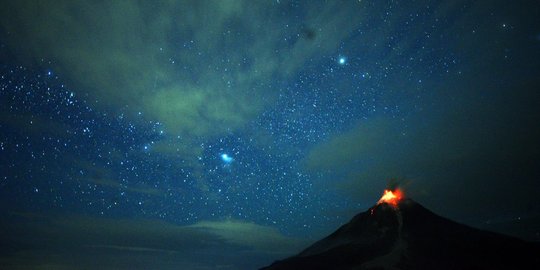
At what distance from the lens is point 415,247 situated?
21.9 metres

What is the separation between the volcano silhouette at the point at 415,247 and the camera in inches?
738

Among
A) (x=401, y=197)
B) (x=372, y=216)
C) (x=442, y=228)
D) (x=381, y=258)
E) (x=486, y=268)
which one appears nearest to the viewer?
(x=486, y=268)

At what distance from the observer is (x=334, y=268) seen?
745 inches

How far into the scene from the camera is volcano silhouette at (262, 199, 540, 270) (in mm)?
18734

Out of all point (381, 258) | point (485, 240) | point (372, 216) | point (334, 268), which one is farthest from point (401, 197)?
point (334, 268)

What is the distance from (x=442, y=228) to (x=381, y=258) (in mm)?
8018

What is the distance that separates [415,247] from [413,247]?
139 mm

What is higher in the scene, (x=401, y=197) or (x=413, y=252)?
(x=401, y=197)

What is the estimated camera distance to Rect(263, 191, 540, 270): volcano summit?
61.6ft

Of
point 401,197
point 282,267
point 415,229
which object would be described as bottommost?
point 282,267

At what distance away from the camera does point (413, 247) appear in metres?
21.9

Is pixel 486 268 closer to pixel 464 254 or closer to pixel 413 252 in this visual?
pixel 464 254

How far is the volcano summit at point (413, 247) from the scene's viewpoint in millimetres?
18772

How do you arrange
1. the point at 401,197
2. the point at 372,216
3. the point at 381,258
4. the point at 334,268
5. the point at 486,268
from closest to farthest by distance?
the point at 486,268 → the point at 334,268 → the point at 381,258 → the point at 372,216 → the point at 401,197
